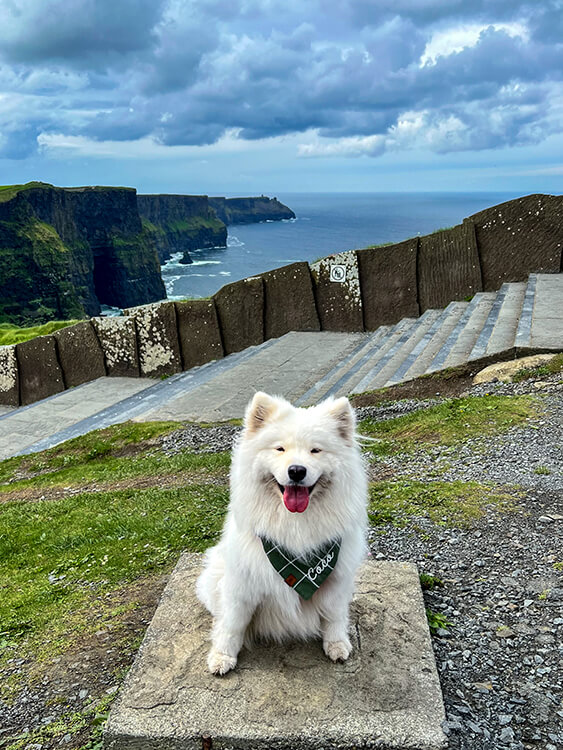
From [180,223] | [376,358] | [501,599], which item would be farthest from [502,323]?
[180,223]

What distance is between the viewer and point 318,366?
45.0ft

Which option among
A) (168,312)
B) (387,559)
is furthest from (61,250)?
(387,559)

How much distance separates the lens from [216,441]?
31.9 ft

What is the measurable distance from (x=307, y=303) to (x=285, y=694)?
14016 mm

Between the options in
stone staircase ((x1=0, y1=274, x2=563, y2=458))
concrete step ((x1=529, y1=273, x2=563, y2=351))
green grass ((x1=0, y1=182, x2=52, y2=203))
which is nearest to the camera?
concrete step ((x1=529, y1=273, x2=563, y2=351))

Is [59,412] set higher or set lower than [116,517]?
lower

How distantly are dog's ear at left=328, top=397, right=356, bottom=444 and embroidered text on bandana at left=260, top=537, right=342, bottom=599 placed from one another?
61cm

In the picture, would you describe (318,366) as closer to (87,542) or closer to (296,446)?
(87,542)

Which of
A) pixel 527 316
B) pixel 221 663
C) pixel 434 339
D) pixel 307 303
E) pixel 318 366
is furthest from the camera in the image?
pixel 307 303

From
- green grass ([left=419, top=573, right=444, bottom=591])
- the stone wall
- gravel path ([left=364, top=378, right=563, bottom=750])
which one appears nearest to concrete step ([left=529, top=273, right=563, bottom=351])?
the stone wall

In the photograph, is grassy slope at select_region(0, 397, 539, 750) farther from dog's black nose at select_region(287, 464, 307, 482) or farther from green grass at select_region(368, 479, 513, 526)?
dog's black nose at select_region(287, 464, 307, 482)

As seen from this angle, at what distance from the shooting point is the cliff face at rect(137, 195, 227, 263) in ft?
A: 579

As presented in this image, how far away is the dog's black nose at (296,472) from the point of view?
9.62ft

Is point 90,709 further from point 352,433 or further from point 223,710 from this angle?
point 352,433
